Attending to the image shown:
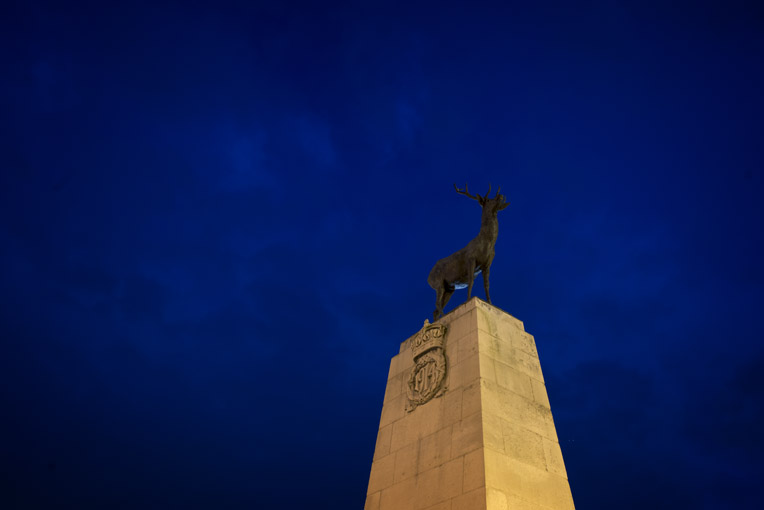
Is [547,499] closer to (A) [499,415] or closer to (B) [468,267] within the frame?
(A) [499,415]

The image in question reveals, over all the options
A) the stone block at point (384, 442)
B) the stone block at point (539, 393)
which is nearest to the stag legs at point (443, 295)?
the stone block at point (539, 393)

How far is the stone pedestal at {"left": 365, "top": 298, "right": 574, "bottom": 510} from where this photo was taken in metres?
7.84

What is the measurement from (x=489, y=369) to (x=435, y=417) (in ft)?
4.83

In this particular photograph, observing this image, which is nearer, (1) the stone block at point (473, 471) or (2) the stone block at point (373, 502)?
(1) the stone block at point (473, 471)

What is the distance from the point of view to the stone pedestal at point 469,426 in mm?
7840

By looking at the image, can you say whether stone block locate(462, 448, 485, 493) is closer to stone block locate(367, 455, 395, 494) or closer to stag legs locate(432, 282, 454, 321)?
stone block locate(367, 455, 395, 494)

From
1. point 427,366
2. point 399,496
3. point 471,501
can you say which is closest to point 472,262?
point 427,366

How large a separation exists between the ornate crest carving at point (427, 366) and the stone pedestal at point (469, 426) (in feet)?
0.09

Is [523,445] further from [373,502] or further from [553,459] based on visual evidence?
[373,502]

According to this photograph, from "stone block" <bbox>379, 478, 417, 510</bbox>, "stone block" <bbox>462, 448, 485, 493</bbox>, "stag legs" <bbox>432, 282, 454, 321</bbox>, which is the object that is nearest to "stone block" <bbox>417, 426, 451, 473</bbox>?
"stone block" <bbox>379, 478, 417, 510</bbox>

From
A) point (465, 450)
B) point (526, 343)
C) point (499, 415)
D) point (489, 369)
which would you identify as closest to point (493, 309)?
point (526, 343)

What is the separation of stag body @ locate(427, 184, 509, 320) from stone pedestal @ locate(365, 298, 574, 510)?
1614mm

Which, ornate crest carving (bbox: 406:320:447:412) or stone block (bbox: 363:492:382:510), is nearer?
stone block (bbox: 363:492:382:510)

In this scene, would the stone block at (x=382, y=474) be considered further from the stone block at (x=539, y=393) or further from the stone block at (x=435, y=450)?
the stone block at (x=539, y=393)
